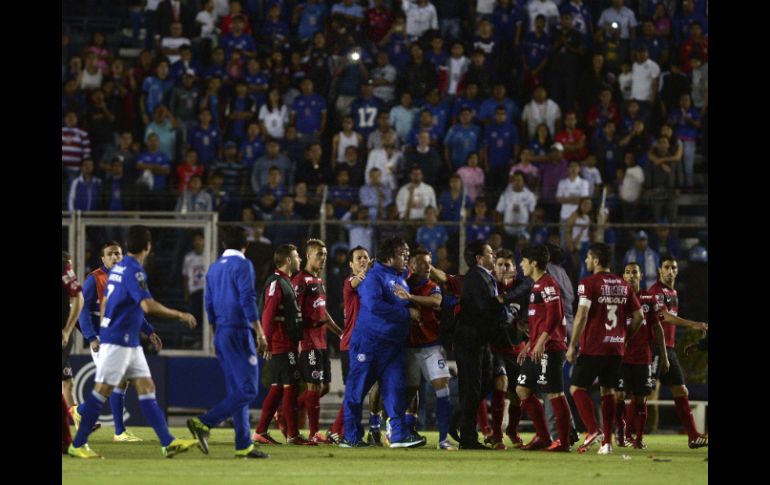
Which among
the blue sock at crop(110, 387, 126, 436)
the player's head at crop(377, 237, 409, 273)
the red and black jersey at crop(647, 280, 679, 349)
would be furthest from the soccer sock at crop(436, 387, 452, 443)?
the blue sock at crop(110, 387, 126, 436)

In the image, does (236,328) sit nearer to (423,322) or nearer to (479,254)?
(423,322)

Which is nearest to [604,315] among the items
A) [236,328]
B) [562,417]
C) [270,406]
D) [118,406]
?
[562,417]

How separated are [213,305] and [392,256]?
2497 millimetres

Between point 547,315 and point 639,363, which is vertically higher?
point 547,315

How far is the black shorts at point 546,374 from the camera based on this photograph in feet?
47.0

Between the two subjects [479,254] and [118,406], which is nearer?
[479,254]

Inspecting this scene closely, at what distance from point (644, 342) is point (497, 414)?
1.78 m

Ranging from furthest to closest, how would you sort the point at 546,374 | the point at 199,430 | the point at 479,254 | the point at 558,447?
the point at 479,254, the point at 558,447, the point at 546,374, the point at 199,430

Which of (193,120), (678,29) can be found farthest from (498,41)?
(193,120)

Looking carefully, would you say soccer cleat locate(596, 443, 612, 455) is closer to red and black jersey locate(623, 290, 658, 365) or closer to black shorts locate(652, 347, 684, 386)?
red and black jersey locate(623, 290, 658, 365)

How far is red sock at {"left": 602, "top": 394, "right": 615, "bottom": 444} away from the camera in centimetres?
1427

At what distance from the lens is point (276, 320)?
1519 centimetres

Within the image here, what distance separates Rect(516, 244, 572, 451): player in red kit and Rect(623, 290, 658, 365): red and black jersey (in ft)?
3.45

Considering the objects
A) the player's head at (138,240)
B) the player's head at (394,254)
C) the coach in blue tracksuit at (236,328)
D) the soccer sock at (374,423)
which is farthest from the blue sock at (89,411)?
the soccer sock at (374,423)
